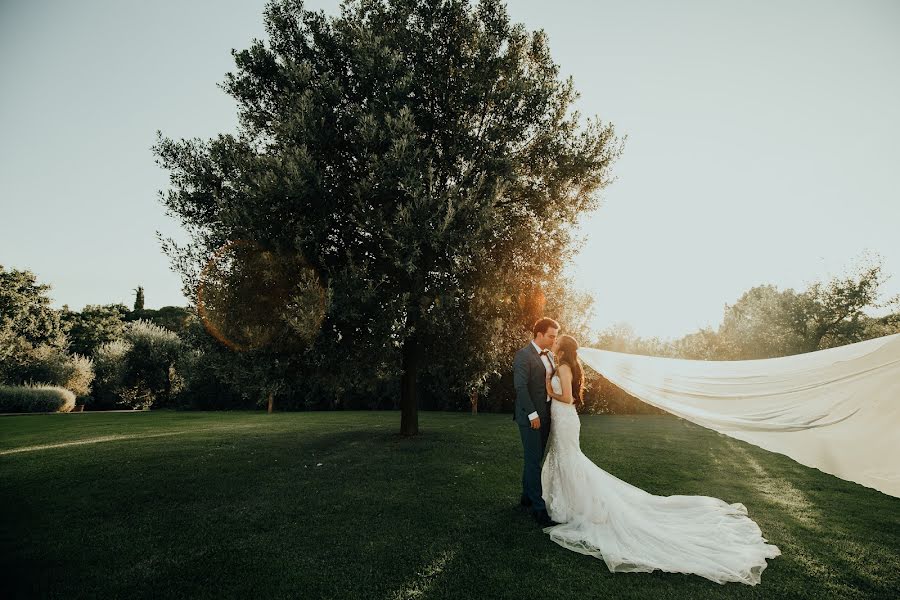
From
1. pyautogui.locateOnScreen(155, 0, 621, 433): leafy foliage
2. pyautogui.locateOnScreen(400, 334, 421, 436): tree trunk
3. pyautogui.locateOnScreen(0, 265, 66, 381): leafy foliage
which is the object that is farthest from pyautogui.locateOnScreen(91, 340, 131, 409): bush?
pyautogui.locateOnScreen(400, 334, 421, 436): tree trunk

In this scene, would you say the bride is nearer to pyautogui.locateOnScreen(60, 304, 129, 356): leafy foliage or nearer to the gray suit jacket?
the gray suit jacket

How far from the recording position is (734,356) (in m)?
32.2

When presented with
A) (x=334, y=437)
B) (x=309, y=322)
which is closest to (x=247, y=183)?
(x=309, y=322)

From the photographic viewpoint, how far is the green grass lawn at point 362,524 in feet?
16.6

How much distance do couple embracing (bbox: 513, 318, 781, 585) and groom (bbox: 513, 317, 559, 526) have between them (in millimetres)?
17

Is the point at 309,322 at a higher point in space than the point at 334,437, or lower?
higher

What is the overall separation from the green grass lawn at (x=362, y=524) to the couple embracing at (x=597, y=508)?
0.91 ft

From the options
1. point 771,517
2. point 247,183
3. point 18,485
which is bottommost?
point 18,485

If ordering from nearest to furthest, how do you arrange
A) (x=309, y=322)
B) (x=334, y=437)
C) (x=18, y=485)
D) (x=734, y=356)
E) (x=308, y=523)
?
(x=308, y=523), (x=18, y=485), (x=309, y=322), (x=334, y=437), (x=734, y=356)

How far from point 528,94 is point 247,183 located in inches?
325

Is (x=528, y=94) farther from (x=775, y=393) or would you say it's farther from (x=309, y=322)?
(x=775, y=393)

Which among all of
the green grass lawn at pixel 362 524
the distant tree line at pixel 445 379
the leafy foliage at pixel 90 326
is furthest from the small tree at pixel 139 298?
the green grass lawn at pixel 362 524

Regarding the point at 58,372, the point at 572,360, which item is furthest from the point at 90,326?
the point at 572,360

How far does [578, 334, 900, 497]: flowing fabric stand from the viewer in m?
5.35
